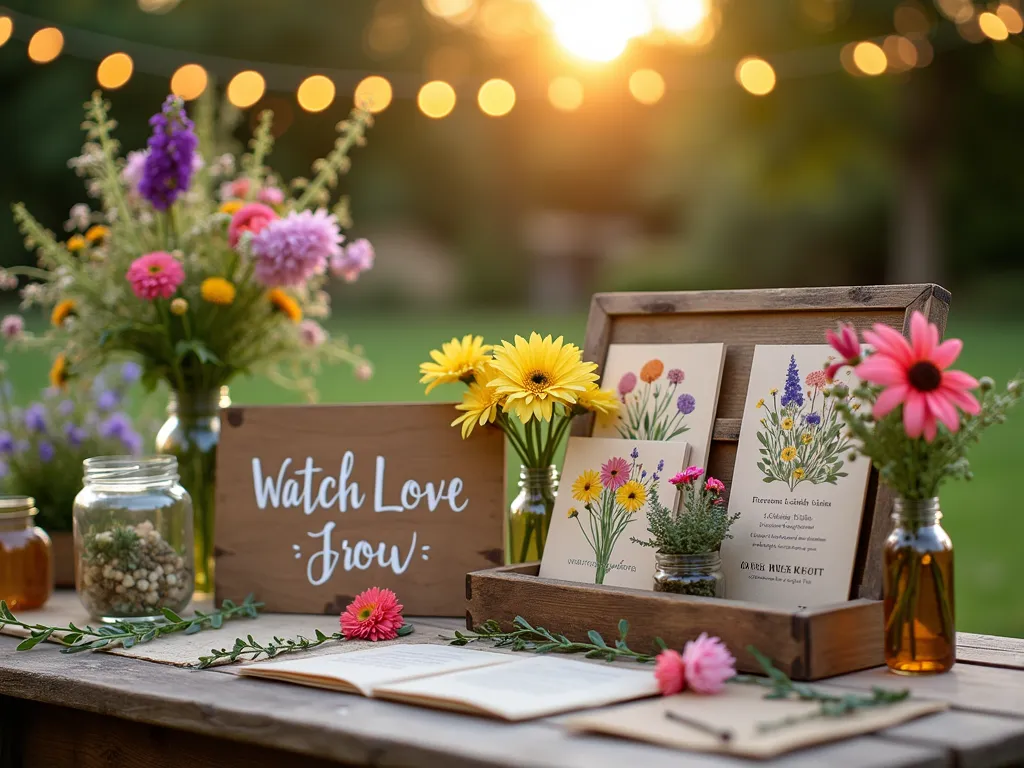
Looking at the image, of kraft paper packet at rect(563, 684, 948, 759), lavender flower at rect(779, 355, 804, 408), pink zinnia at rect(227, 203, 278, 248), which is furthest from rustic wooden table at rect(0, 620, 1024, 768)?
pink zinnia at rect(227, 203, 278, 248)

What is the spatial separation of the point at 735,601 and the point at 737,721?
0.74 feet

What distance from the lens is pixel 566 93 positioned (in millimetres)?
3764

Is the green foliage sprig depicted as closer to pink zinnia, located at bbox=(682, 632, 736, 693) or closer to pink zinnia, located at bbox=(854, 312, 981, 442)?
pink zinnia, located at bbox=(682, 632, 736, 693)

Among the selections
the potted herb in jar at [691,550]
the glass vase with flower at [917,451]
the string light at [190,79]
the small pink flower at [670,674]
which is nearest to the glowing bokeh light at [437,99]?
the string light at [190,79]

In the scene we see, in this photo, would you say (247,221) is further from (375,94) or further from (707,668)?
(707,668)

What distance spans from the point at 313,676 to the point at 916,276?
1283cm

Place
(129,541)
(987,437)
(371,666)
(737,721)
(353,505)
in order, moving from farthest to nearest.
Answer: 1. (987,437)
2. (353,505)
3. (129,541)
4. (371,666)
5. (737,721)

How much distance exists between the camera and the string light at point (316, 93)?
286 cm

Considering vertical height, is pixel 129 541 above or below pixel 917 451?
below

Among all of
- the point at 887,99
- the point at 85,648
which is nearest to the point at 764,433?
the point at 85,648

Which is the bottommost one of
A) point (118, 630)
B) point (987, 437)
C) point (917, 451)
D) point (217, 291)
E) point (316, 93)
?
point (118, 630)

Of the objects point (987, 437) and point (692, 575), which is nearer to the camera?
point (692, 575)

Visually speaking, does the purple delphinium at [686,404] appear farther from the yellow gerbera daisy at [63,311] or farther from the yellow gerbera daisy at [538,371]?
the yellow gerbera daisy at [63,311]

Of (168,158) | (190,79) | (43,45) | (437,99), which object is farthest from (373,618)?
(43,45)
